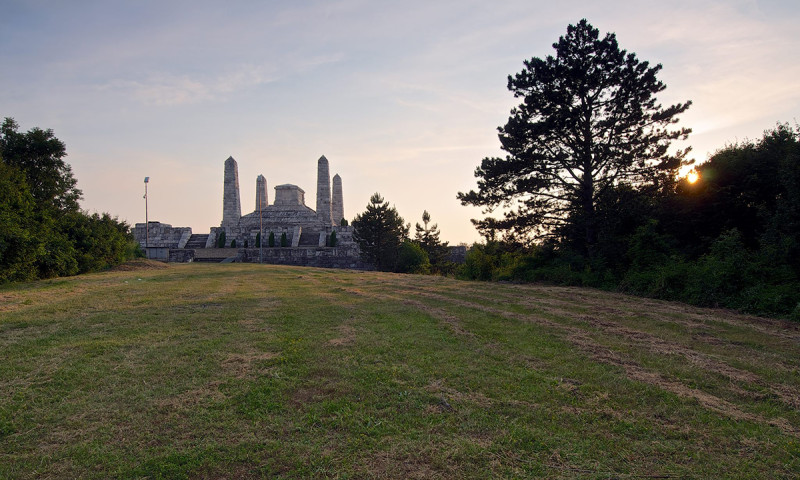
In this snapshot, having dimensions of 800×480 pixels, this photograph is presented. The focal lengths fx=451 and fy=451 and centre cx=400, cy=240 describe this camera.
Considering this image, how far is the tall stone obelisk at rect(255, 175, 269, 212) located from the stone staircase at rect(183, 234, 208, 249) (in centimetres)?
562

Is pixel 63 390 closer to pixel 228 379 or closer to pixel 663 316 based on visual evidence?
pixel 228 379

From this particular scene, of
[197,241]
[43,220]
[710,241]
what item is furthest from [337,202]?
[710,241]

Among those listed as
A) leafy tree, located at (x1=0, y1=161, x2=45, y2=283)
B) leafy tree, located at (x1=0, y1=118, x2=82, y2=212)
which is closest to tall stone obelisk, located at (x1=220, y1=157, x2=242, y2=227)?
leafy tree, located at (x1=0, y1=118, x2=82, y2=212)

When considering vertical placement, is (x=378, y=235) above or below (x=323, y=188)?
below

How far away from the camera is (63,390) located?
413cm

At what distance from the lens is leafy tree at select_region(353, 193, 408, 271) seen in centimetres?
3181

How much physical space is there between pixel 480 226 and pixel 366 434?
15427mm

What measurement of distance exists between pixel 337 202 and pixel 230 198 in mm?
10156

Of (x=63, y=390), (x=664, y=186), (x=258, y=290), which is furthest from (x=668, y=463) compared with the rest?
(x=664, y=186)

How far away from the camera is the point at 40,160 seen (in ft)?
58.2

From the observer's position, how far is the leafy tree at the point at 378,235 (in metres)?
31.8

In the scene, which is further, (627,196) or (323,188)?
(323,188)

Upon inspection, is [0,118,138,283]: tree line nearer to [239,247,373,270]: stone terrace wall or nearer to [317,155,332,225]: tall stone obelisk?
[239,247,373,270]: stone terrace wall

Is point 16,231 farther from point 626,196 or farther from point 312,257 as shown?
point 312,257
